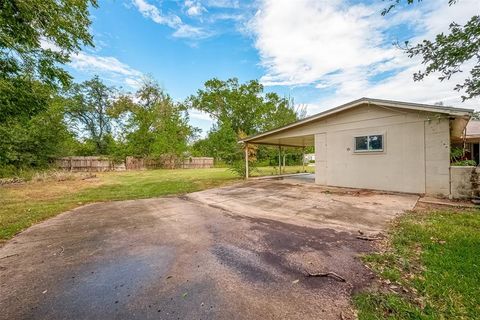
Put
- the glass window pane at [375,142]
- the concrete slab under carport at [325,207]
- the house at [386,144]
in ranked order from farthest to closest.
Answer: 1. the glass window pane at [375,142]
2. the house at [386,144]
3. the concrete slab under carport at [325,207]

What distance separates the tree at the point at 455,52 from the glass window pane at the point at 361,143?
4.36m

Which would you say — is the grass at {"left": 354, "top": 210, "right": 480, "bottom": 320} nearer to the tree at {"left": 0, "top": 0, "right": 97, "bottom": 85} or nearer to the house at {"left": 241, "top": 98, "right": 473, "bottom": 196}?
the house at {"left": 241, "top": 98, "right": 473, "bottom": 196}

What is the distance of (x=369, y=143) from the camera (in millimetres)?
7984

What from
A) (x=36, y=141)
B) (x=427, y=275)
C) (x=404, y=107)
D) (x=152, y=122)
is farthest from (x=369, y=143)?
(x=152, y=122)

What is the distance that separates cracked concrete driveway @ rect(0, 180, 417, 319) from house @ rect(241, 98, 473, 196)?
2.70 meters

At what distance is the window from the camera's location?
775 cm

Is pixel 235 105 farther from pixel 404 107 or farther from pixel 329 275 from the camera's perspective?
pixel 329 275

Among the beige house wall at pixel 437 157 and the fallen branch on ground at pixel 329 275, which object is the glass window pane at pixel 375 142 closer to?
the beige house wall at pixel 437 157

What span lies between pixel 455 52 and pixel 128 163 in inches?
994

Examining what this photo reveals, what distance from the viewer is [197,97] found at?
3391cm

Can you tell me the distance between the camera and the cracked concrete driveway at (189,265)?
1.93 m

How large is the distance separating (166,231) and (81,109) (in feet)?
106

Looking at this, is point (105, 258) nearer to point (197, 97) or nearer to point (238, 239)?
point (238, 239)

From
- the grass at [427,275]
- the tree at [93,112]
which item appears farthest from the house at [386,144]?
the tree at [93,112]
